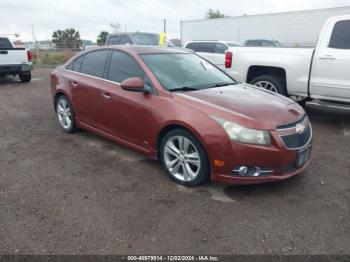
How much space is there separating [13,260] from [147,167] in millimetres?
2055

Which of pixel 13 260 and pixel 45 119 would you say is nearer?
pixel 13 260

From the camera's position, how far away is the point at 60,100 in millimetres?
5871

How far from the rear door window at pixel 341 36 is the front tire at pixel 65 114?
4.78 meters

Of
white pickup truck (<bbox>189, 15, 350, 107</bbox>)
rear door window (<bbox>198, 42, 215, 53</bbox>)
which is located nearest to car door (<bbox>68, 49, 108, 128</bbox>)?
white pickup truck (<bbox>189, 15, 350, 107</bbox>)

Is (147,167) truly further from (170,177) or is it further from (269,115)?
→ (269,115)

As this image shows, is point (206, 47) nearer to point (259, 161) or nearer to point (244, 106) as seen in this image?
point (244, 106)

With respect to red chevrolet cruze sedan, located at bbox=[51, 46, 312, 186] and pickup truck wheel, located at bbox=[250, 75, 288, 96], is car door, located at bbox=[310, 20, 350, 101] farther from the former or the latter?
red chevrolet cruze sedan, located at bbox=[51, 46, 312, 186]

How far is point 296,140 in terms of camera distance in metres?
3.63

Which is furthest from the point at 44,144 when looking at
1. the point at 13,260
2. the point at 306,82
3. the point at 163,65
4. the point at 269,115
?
the point at 306,82

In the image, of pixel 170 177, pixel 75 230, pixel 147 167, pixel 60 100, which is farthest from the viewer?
pixel 60 100

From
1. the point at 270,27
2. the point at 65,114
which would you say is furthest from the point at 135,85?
the point at 270,27

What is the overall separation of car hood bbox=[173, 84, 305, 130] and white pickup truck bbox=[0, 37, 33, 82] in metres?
9.32

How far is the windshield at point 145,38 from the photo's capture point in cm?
1400

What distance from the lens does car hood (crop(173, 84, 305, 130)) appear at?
3500 mm
